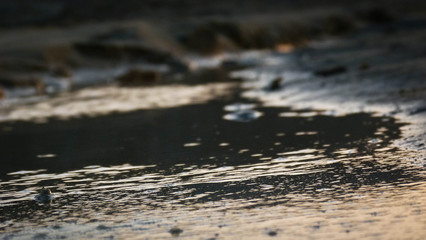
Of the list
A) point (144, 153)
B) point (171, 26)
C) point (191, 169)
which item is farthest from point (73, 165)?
point (171, 26)

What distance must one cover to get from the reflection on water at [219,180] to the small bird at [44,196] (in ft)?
0.21

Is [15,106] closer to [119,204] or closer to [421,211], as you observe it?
[119,204]

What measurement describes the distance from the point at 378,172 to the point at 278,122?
352cm

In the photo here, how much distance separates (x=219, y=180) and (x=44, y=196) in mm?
1514

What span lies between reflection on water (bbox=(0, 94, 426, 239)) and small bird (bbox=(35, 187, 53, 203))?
6 centimetres

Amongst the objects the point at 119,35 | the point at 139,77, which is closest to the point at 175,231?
the point at 139,77

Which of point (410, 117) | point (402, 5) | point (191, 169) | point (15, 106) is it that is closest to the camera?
point (191, 169)

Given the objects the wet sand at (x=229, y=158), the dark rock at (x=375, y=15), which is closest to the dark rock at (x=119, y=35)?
the wet sand at (x=229, y=158)

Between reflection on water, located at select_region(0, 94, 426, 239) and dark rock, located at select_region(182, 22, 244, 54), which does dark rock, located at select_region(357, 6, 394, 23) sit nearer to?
dark rock, located at select_region(182, 22, 244, 54)

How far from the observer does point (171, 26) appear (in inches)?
1446

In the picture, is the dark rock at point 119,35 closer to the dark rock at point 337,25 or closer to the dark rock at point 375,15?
the dark rock at point 337,25

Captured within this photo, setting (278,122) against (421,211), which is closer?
(421,211)

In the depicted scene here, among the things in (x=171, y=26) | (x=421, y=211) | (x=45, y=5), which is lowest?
(x=421, y=211)

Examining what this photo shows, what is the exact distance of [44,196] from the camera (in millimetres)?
6207
